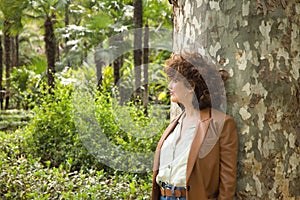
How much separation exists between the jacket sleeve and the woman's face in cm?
25

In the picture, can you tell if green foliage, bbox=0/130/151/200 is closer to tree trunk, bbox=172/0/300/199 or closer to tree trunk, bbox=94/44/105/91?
tree trunk, bbox=172/0/300/199

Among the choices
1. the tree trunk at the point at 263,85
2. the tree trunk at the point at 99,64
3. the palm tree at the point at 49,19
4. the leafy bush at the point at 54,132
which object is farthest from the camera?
the tree trunk at the point at 99,64

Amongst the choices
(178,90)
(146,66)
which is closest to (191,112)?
(178,90)

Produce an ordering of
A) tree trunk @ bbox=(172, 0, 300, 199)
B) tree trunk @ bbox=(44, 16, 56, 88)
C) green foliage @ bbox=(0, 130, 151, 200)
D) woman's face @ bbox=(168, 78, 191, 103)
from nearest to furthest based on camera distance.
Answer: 1. tree trunk @ bbox=(172, 0, 300, 199)
2. woman's face @ bbox=(168, 78, 191, 103)
3. green foliage @ bbox=(0, 130, 151, 200)
4. tree trunk @ bbox=(44, 16, 56, 88)

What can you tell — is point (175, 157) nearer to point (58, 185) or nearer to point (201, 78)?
point (201, 78)

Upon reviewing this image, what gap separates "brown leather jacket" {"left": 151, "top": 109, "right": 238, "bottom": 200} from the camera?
7.16 feet

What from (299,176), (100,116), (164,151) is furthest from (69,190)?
(299,176)

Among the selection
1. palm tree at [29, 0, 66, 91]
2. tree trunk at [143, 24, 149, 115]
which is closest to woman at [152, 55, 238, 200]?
tree trunk at [143, 24, 149, 115]

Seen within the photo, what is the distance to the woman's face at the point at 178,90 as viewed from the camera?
7.57ft

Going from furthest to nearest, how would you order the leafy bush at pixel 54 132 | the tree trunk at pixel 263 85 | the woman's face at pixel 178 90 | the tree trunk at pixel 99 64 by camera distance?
the tree trunk at pixel 99 64 < the leafy bush at pixel 54 132 < the woman's face at pixel 178 90 < the tree trunk at pixel 263 85

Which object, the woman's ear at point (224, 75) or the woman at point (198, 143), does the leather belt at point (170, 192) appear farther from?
the woman's ear at point (224, 75)

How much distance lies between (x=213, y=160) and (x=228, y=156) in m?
0.07

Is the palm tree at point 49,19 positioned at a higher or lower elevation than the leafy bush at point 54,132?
higher

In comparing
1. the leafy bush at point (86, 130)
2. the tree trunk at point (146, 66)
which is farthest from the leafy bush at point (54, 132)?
the tree trunk at point (146, 66)
